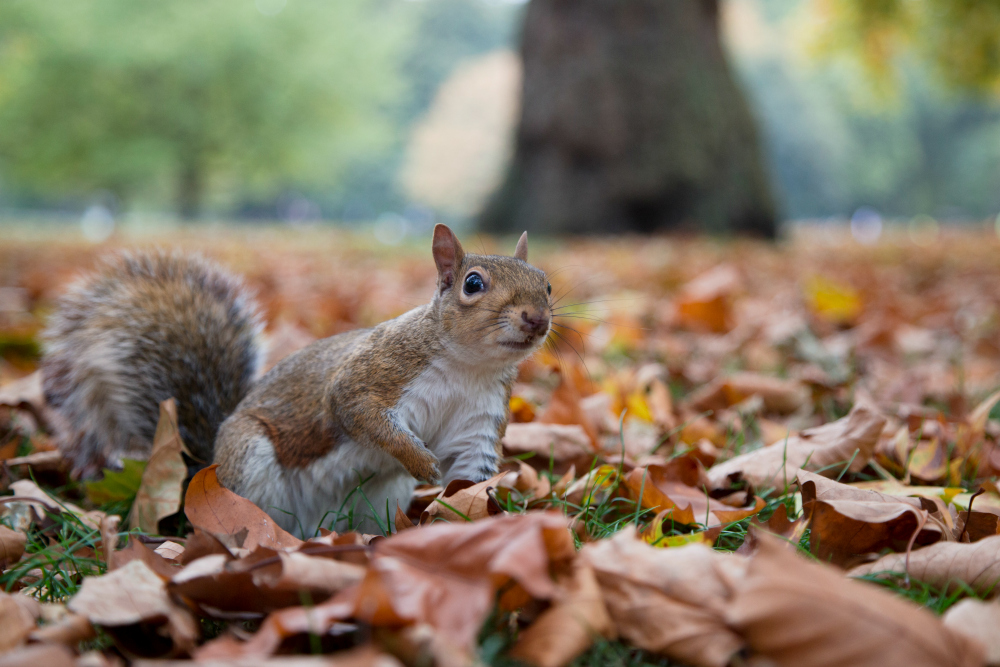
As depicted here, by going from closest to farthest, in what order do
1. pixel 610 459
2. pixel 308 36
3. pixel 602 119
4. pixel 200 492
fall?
pixel 200 492 → pixel 610 459 → pixel 602 119 → pixel 308 36

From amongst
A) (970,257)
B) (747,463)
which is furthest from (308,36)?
(747,463)

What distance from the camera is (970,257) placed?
7.11m

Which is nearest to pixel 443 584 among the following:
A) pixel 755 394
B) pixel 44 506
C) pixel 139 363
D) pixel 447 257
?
pixel 447 257

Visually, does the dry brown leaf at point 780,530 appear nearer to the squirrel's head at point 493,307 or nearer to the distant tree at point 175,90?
the squirrel's head at point 493,307

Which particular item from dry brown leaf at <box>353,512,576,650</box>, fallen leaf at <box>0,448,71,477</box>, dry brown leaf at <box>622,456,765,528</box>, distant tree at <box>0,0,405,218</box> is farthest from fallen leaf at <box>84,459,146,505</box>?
distant tree at <box>0,0,405,218</box>

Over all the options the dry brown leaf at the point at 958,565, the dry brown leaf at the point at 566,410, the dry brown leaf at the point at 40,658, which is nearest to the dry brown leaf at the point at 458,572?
the dry brown leaf at the point at 40,658

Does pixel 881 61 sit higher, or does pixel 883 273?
pixel 881 61

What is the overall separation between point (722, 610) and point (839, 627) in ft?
0.49

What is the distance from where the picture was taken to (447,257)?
155 centimetres

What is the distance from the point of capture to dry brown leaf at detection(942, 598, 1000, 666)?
0.88m

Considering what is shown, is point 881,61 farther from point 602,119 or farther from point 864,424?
point 864,424

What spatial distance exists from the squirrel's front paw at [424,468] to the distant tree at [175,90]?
17.5m

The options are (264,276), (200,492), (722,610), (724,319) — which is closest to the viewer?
(722,610)

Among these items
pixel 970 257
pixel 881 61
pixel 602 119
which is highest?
pixel 881 61
